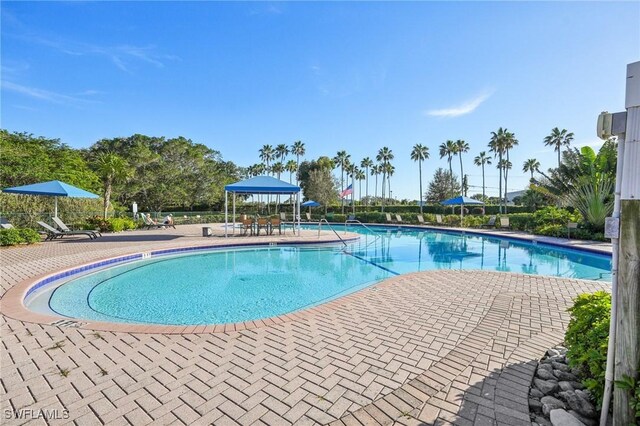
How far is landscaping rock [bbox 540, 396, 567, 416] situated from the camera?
209 cm

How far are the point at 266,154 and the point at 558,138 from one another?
1600 inches

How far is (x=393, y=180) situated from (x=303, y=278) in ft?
149

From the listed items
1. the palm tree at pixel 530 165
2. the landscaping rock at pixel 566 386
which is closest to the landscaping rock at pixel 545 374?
the landscaping rock at pixel 566 386

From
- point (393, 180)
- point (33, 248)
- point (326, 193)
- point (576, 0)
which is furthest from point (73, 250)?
point (393, 180)

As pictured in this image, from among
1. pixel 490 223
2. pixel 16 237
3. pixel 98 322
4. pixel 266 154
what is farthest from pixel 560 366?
pixel 266 154

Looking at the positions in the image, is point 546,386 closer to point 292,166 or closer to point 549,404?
point 549,404

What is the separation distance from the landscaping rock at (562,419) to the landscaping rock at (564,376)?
588mm

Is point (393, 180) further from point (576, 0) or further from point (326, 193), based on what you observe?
point (576, 0)

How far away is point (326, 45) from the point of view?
1220 centimetres

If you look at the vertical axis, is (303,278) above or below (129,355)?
below

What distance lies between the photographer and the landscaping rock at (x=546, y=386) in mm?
2342

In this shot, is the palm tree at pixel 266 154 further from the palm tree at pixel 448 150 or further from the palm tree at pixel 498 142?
the palm tree at pixel 498 142

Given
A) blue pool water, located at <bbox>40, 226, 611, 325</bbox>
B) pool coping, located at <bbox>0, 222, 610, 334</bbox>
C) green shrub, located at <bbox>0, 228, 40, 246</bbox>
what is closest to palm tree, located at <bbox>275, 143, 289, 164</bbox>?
blue pool water, located at <bbox>40, 226, 611, 325</bbox>

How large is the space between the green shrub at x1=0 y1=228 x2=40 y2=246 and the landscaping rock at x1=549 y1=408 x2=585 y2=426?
1474cm
